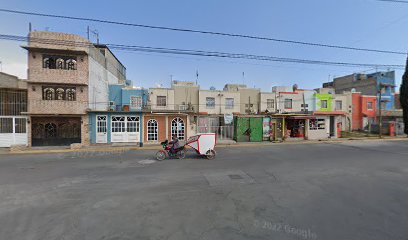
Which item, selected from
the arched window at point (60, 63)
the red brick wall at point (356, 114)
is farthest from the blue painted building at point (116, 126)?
the red brick wall at point (356, 114)

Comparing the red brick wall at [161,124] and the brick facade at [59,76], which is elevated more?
the brick facade at [59,76]

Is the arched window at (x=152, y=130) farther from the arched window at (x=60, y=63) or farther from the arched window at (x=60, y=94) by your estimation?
the arched window at (x=60, y=63)

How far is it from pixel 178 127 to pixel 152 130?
2.72 meters

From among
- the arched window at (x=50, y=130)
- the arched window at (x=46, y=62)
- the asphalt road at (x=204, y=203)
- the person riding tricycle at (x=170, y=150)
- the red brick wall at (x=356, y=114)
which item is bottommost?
the asphalt road at (x=204, y=203)

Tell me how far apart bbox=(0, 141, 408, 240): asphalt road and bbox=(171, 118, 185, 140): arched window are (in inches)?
412

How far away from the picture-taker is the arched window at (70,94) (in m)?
18.2

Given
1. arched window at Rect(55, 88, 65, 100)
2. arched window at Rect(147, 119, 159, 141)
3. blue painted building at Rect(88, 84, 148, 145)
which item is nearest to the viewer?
arched window at Rect(55, 88, 65, 100)

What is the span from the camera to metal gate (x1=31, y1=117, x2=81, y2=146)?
743 inches

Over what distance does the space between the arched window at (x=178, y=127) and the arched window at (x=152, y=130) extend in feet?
5.54

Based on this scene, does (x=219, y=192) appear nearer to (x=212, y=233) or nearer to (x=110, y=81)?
(x=212, y=233)

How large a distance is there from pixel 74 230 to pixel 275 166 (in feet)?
29.6

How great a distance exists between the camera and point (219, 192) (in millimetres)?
6406

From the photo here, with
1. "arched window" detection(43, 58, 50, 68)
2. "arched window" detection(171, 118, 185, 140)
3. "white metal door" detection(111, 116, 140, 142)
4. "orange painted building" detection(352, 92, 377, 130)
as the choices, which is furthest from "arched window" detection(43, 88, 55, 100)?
"orange painted building" detection(352, 92, 377, 130)

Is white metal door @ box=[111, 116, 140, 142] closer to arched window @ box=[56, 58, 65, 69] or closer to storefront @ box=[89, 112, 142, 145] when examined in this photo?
storefront @ box=[89, 112, 142, 145]
